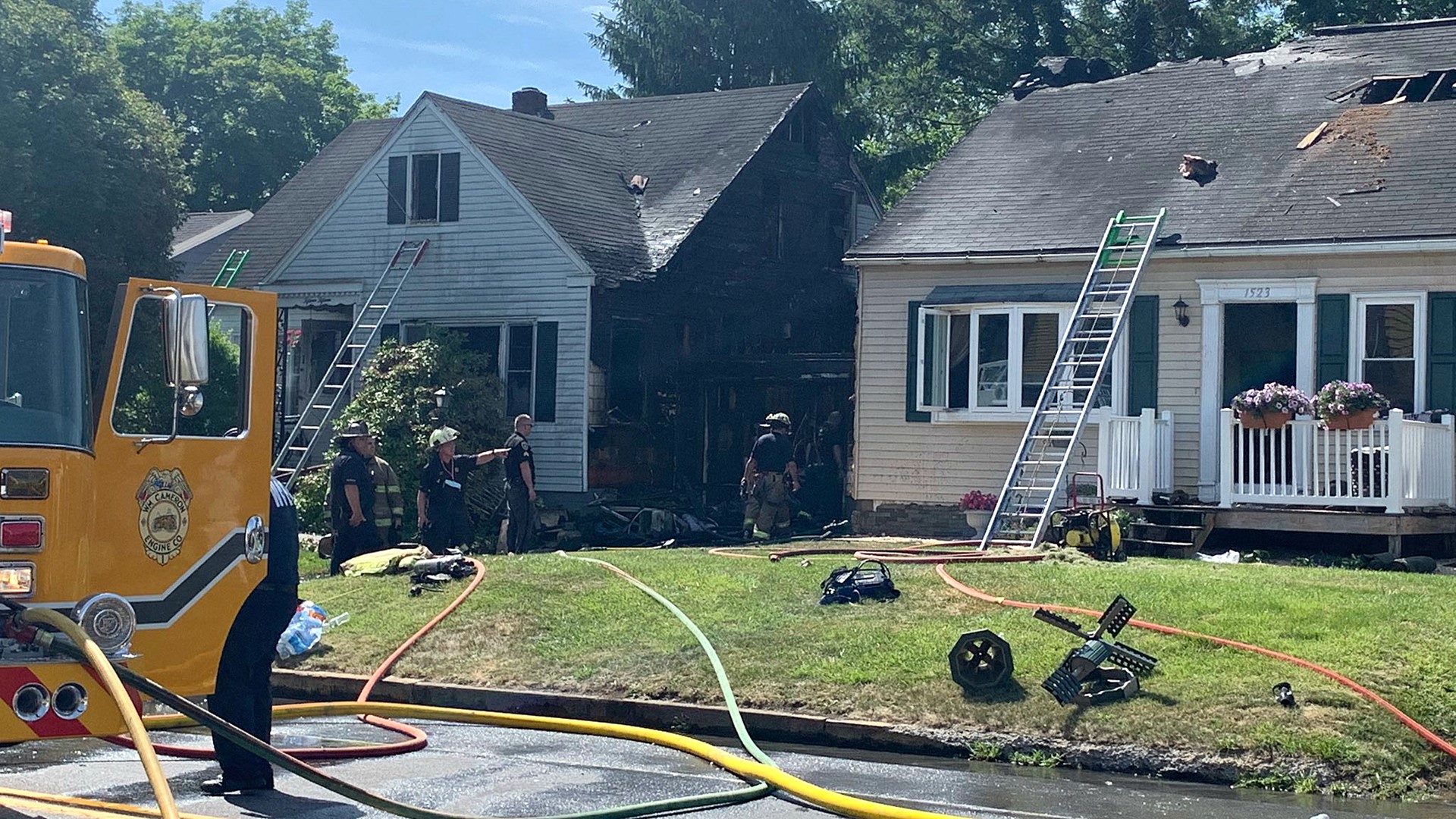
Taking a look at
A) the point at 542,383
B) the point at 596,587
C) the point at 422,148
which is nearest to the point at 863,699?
the point at 596,587

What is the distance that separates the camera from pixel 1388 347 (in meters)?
18.3

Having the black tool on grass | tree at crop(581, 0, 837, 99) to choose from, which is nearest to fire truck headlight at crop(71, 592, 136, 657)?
the black tool on grass

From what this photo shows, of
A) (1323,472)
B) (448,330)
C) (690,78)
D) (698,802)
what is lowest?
(698,802)

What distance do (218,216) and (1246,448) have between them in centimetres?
3397

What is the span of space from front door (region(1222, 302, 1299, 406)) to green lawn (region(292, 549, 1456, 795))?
4.51 metres

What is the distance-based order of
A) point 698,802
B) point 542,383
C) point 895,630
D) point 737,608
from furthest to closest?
point 542,383 < point 737,608 < point 895,630 < point 698,802

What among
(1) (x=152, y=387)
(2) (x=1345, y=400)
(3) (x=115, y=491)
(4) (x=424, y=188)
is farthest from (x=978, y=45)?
(3) (x=115, y=491)

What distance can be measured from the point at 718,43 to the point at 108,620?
1607 inches

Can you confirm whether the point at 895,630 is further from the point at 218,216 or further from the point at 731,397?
the point at 218,216

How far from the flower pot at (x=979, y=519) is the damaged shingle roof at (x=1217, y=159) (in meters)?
3.13

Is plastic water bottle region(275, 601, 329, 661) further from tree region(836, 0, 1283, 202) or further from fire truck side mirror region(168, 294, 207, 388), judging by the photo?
tree region(836, 0, 1283, 202)

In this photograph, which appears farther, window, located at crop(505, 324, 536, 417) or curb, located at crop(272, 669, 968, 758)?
A: window, located at crop(505, 324, 536, 417)

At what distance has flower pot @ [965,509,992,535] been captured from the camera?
773 inches

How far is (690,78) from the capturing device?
1833 inches
